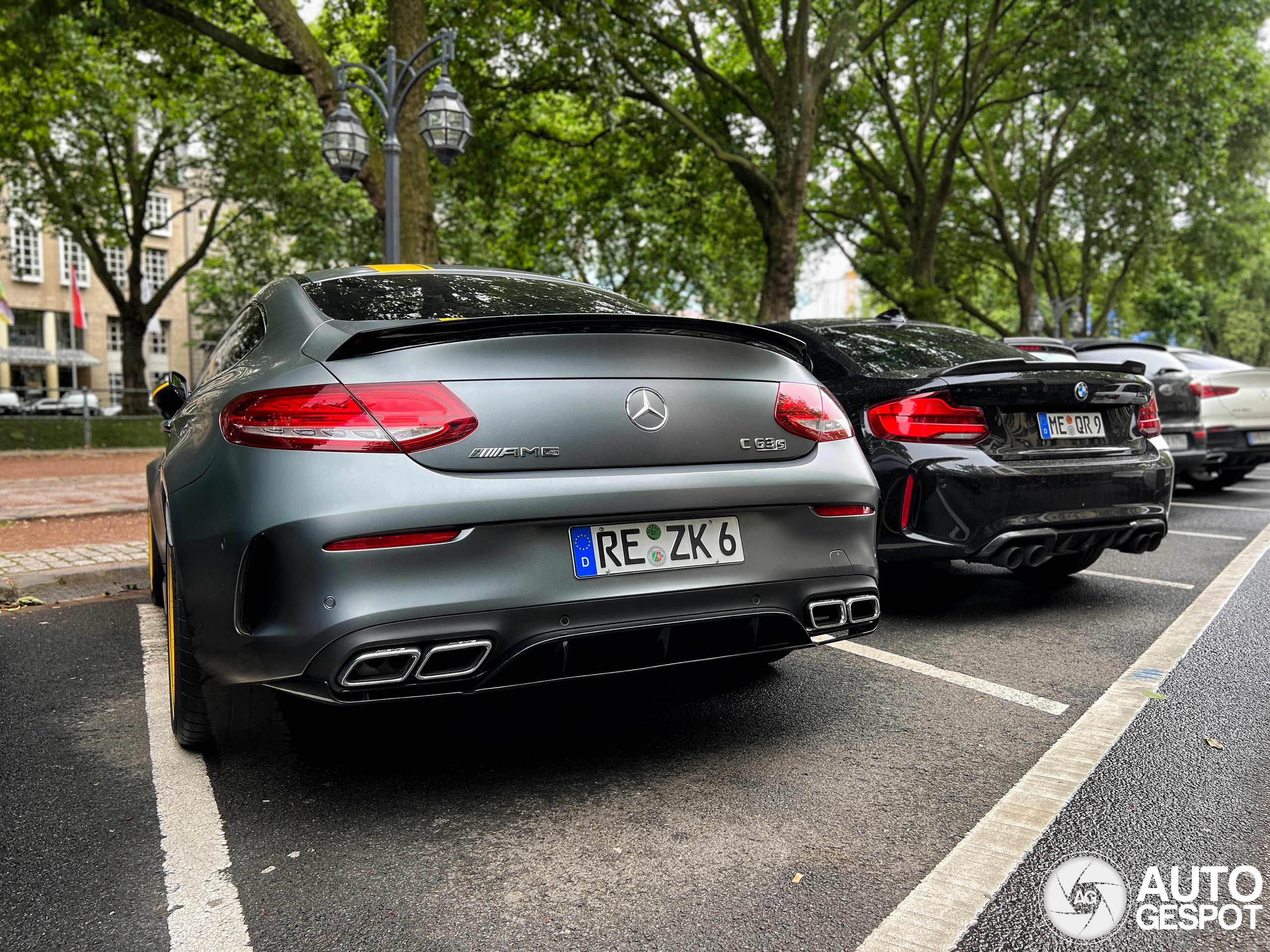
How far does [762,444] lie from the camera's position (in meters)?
3.04

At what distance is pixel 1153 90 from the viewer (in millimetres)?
16484

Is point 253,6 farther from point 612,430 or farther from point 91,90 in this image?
point 612,430

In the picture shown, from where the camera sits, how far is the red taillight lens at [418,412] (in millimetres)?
2564

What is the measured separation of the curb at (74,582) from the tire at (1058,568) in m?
5.27

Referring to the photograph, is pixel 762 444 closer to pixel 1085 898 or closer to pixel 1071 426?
pixel 1085 898

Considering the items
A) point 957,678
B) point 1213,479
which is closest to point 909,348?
point 957,678

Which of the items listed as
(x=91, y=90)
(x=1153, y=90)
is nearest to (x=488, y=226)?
(x=91, y=90)

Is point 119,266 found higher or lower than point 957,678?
higher

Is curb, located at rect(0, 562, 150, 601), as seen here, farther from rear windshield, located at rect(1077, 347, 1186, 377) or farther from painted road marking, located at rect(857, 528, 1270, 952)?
rear windshield, located at rect(1077, 347, 1186, 377)

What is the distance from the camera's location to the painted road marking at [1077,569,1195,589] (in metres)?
5.76

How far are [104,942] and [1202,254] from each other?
3356 cm

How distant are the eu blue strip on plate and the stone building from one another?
156 ft

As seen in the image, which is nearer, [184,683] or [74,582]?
[184,683]

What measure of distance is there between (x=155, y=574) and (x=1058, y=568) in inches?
198
